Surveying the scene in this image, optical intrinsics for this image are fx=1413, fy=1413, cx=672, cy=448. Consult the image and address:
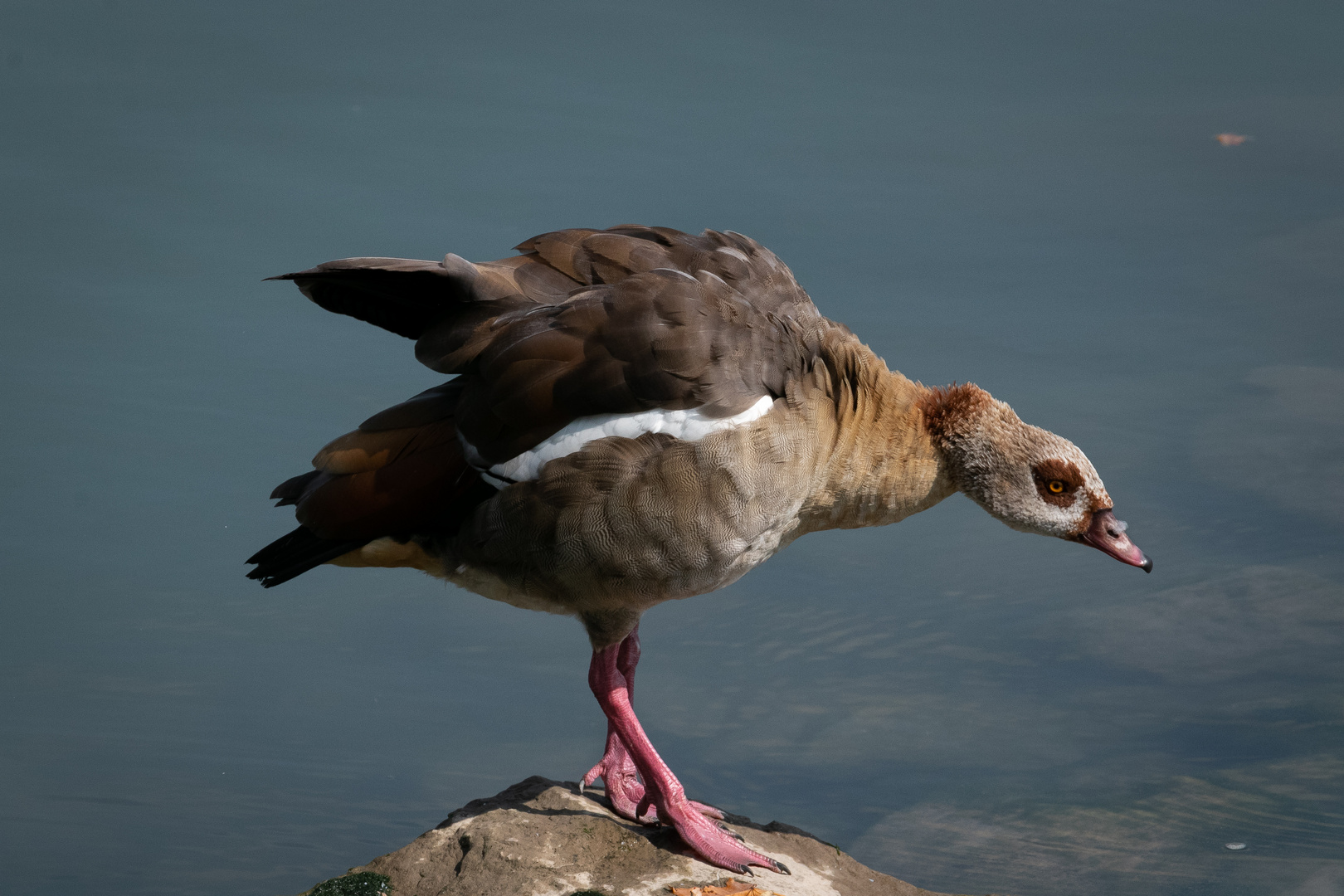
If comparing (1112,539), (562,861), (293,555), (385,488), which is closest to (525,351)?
(385,488)

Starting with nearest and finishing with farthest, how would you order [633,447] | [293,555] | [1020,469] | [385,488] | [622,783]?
[633,447]
[385,488]
[293,555]
[1020,469]
[622,783]

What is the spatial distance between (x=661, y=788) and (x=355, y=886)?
3.88 feet

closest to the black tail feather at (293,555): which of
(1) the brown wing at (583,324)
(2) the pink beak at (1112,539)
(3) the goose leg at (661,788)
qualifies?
(1) the brown wing at (583,324)

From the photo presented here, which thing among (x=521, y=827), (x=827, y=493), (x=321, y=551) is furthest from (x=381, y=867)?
(x=827, y=493)

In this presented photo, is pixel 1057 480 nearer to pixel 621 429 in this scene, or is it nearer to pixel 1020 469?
pixel 1020 469

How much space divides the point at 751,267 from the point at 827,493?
36.9 inches

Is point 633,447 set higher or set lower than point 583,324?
lower

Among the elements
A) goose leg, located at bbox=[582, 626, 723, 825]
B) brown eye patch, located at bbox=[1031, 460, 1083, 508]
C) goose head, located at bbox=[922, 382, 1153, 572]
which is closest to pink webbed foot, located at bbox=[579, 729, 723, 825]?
goose leg, located at bbox=[582, 626, 723, 825]

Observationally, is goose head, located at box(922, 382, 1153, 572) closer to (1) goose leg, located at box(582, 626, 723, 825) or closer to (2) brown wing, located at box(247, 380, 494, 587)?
(1) goose leg, located at box(582, 626, 723, 825)

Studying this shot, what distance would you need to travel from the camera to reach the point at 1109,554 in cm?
563

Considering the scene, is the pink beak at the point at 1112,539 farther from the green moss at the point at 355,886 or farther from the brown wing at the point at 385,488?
the green moss at the point at 355,886

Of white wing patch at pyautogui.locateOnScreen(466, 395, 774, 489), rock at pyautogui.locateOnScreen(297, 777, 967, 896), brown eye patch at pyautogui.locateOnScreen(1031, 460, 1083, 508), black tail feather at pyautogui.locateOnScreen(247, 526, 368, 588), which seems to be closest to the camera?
white wing patch at pyautogui.locateOnScreen(466, 395, 774, 489)

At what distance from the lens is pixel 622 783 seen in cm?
588

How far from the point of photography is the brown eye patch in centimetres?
546
